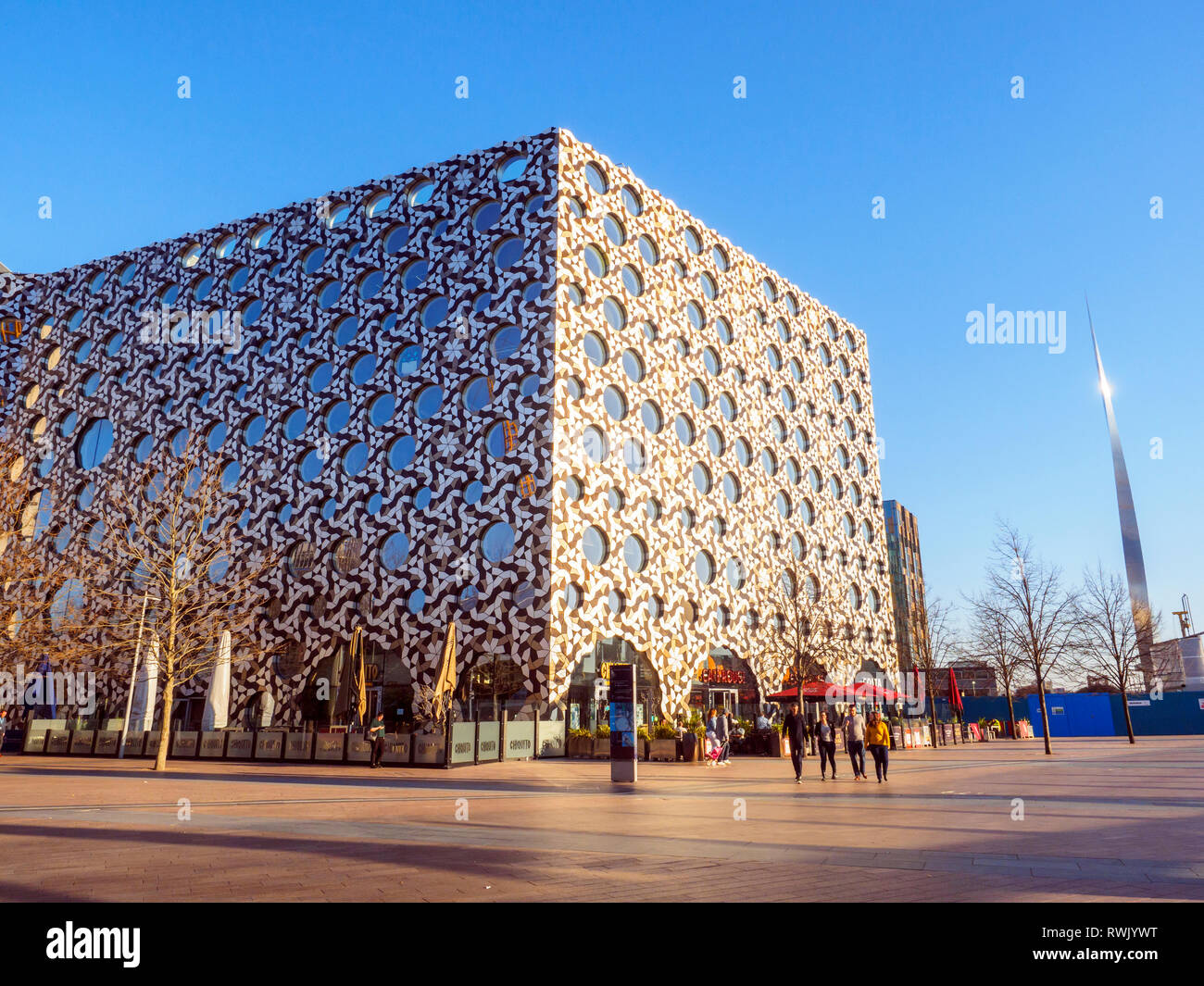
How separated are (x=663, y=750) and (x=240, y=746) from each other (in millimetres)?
12687

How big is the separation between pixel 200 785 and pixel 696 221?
40087 millimetres

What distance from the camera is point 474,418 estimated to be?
37.3 metres

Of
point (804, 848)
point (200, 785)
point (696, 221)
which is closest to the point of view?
point (804, 848)

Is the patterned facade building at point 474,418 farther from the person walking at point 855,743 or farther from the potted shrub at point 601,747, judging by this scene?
the person walking at point 855,743

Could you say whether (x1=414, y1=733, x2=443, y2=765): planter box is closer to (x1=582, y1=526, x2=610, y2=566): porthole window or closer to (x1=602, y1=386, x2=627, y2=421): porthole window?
(x1=582, y1=526, x2=610, y2=566): porthole window

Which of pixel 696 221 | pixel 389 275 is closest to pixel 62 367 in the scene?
pixel 389 275

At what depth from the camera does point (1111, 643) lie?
3962 centimetres

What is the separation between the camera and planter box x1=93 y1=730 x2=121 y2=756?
95.6ft

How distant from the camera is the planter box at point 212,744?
88.0 ft

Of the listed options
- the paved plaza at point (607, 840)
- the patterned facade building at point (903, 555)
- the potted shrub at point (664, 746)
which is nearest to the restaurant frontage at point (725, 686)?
the potted shrub at point (664, 746)

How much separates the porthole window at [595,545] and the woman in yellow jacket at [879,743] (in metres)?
18.1

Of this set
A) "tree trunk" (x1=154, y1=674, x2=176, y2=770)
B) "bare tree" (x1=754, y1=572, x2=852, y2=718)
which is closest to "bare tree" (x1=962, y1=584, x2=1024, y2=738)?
"bare tree" (x1=754, y1=572, x2=852, y2=718)

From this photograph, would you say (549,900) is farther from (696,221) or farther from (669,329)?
(696,221)

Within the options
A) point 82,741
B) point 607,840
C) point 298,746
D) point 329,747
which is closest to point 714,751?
point 329,747
